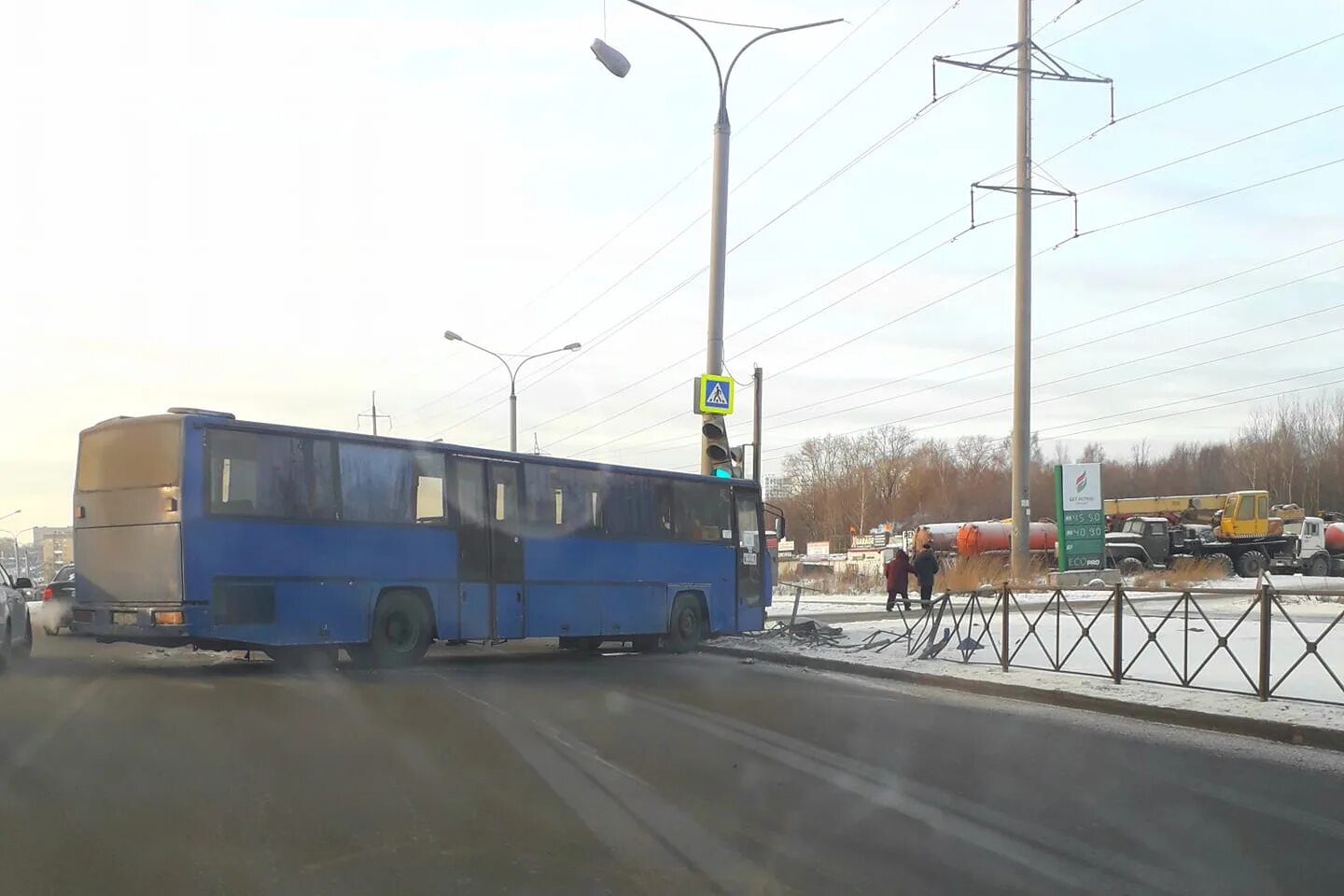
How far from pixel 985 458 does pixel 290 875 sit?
119 metres

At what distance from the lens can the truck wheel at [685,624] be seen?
792 inches

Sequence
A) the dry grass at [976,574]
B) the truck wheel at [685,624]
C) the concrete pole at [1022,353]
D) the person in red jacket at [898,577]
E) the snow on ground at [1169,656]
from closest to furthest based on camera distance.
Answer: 1. the snow on ground at [1169,656]
2. the truck wheel at [685,624]
3. the person in red jacket at [898,577]
4. the concrete pole at [1022,353]
5. the dry grass at [976,574]

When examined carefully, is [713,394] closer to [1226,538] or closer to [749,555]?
[749,555]

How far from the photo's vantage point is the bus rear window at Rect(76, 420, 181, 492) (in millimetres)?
14250

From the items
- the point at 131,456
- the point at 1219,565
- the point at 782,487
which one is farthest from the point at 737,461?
the point at 782,487

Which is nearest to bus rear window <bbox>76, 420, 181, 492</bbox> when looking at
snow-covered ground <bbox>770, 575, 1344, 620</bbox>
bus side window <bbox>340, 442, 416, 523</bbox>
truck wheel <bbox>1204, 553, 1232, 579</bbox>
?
bus side window <bbox>340, 442, 416, 523</bbox>

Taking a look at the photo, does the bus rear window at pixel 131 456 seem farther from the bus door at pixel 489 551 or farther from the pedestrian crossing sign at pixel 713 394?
the pedestrian crossing sign at pixel 713 394

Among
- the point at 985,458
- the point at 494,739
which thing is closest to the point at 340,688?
the point at 494,739

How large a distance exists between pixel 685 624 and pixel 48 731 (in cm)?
1190

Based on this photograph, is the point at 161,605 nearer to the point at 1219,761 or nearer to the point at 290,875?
the point at 290,875

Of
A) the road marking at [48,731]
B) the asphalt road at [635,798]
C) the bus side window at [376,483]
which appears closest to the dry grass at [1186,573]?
the bus side window at [376,483]

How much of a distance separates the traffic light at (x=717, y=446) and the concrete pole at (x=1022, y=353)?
36.6ft

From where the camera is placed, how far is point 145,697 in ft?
40.5

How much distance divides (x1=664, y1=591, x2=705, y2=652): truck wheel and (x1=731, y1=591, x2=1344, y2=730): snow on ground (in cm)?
228
